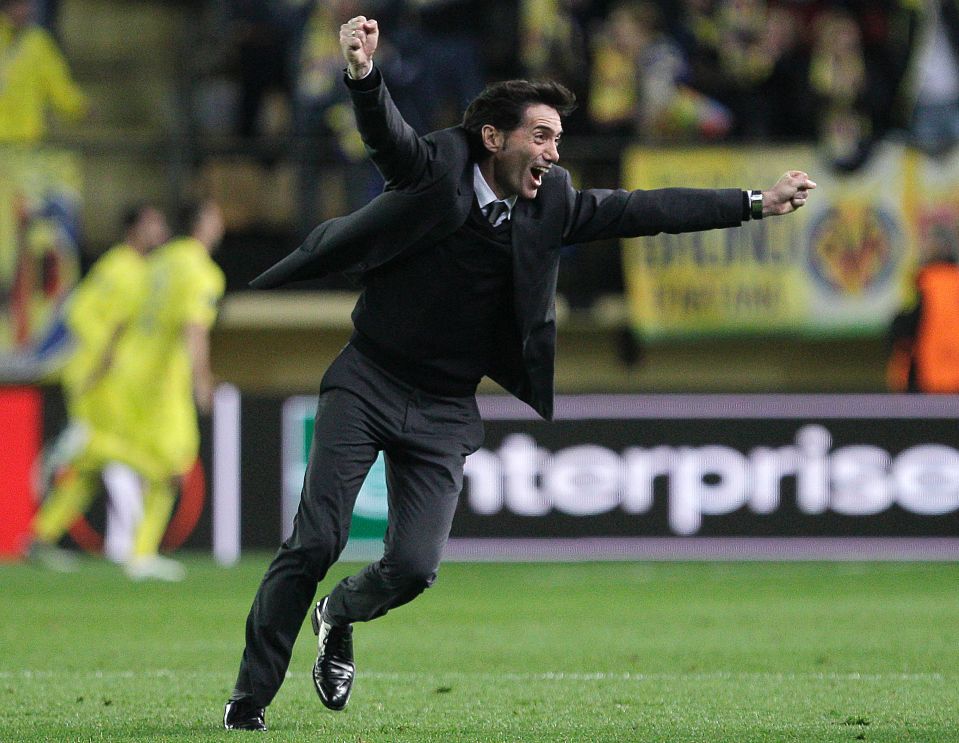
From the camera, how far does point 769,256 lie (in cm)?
1590

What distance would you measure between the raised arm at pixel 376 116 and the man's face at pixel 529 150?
0.30 m

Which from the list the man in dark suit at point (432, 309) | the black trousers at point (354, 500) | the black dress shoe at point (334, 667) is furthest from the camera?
the black dress shoe at point (334, 667)

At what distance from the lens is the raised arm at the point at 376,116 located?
5.40 meters

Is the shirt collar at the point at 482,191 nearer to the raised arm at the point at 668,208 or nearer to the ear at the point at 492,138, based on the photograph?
the ear at the point at 492,138

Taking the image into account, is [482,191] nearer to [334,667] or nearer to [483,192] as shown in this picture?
[483,192]

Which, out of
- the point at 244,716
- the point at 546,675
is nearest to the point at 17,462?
the point at 546,675

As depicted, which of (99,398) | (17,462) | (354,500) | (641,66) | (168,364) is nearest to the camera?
(354,500)

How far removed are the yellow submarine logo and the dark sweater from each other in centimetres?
1003

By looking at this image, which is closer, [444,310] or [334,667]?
[444,310]

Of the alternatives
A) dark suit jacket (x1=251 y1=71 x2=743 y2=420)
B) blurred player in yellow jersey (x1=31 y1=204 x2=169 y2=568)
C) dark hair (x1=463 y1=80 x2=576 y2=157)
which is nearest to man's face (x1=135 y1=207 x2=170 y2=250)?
blurred player in yellow jersey (x1=31 y1=204 x2=169 y2=568)

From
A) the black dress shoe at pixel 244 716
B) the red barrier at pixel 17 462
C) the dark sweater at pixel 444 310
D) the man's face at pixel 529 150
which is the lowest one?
the red barrier at pixel 17 462

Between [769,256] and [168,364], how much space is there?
5551 mm

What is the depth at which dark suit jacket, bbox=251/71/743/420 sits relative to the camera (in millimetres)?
5848

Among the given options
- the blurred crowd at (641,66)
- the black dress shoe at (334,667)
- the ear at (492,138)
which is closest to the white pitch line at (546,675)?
the black dress shoe at (334,667)
